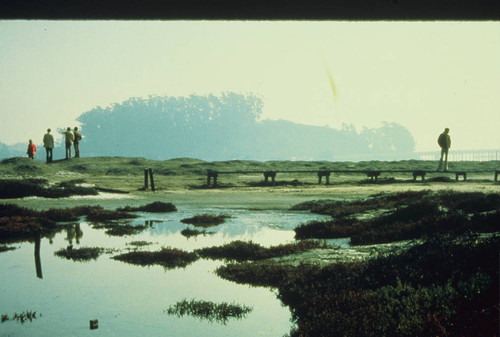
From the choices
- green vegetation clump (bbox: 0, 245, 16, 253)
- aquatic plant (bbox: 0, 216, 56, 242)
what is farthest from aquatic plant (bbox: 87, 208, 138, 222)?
green vegetation clump (bbox: 0, 245, 16, 253)

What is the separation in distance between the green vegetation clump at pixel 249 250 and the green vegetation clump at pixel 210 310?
412 centimetres

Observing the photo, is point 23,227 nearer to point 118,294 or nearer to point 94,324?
point 118,294

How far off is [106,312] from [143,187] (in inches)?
1097

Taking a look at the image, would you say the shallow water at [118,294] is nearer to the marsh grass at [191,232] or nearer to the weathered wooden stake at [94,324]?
the weathered wooden stake at [94,324]

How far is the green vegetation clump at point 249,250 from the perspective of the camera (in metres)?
12.1

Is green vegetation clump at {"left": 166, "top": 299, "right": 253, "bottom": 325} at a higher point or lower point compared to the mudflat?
lower

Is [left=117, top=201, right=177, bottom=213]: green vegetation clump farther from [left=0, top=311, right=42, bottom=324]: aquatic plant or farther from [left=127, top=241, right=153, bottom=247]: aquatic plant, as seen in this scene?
[left=0, top=311, right=42, bottom=324]: aquatic plant

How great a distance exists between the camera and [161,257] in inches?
477

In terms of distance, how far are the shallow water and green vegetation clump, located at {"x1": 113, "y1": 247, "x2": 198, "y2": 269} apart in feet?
1.06

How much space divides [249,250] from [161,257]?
2235 mm

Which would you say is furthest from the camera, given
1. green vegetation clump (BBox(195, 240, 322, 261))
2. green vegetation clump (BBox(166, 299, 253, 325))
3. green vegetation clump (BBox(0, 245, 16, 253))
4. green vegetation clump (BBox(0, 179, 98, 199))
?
green vegetation clump (BBox(0, 179, 98, 199))

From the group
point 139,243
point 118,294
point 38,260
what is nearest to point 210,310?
point 118,294

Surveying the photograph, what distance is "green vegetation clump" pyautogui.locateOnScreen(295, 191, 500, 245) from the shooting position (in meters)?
11.8

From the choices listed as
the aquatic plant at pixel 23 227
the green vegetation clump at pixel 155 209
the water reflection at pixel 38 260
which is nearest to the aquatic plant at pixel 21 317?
the water reflection at pixel 38 260
